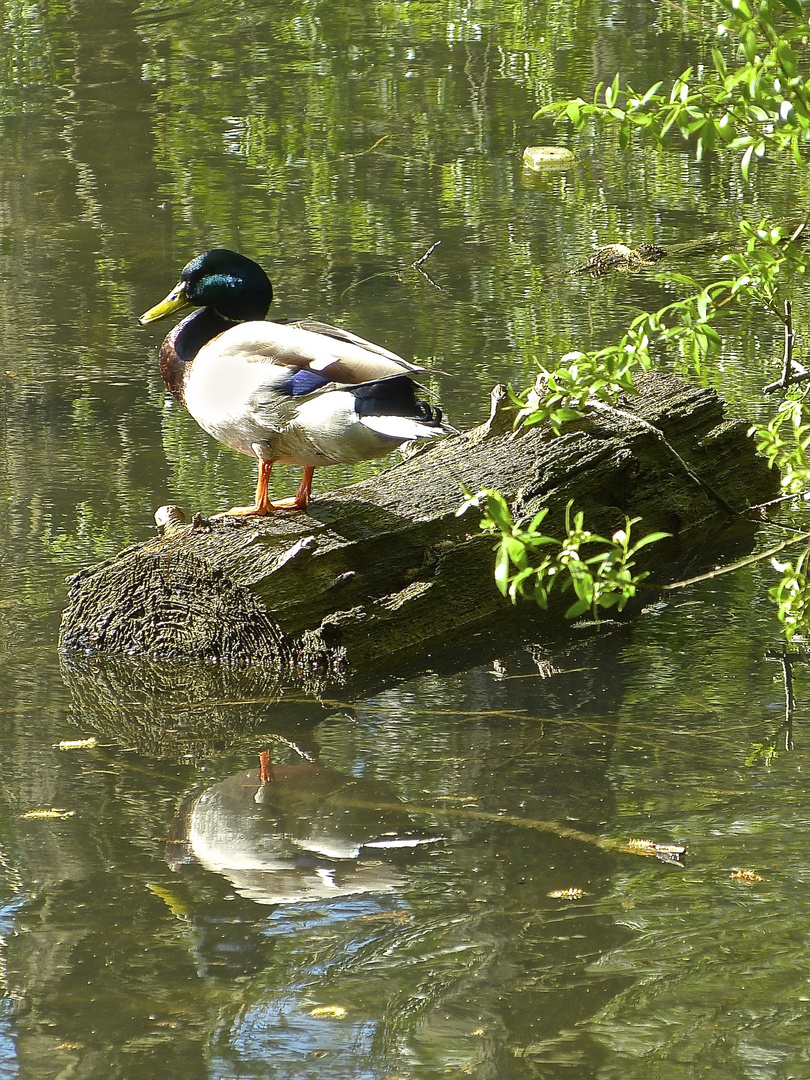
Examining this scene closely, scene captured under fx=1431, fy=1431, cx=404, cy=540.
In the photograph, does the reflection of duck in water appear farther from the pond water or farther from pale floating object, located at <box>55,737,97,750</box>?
pale floating object, located at <box>55,737,97,750</box>

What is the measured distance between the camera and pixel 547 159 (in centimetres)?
1134

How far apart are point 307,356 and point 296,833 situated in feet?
5.47

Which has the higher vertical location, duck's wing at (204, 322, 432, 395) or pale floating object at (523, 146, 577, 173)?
pale floating object at (523, 146, 577, 173)

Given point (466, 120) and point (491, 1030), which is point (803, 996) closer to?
point (491, 1030)

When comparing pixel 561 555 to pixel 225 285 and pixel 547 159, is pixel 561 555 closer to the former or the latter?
pixel 225 285

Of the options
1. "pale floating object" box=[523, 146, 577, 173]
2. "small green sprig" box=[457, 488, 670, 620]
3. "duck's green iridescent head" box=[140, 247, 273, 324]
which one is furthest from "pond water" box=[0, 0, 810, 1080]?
"pale floating object" box=[523, 146, 577, 173]

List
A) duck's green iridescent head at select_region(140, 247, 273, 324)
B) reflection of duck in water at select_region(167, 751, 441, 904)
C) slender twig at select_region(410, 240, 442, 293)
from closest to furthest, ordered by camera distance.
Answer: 1. reflection of duck in water at select_region(167, 751, 441, 904)
2. duck's green iridescent head at select_region(140, 247, 273, 324)
3. slender twig at select_region(410, 240, 442, 293)

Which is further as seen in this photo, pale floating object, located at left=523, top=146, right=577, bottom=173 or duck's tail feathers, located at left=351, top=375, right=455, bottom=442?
pale floating object, located at left=523, top=146, right=577, bottom=173

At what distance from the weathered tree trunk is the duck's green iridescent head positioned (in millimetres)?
817

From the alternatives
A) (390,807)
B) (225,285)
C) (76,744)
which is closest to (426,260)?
(225,285)

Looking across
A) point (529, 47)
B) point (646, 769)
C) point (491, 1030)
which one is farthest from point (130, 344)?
point (529, 47)

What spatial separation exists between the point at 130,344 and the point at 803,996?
241 inches

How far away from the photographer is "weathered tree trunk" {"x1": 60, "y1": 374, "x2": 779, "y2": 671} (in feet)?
15.3

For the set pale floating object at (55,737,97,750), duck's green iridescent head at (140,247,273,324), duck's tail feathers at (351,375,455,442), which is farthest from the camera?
duck's green iridescent head at (140,247,273,324)
